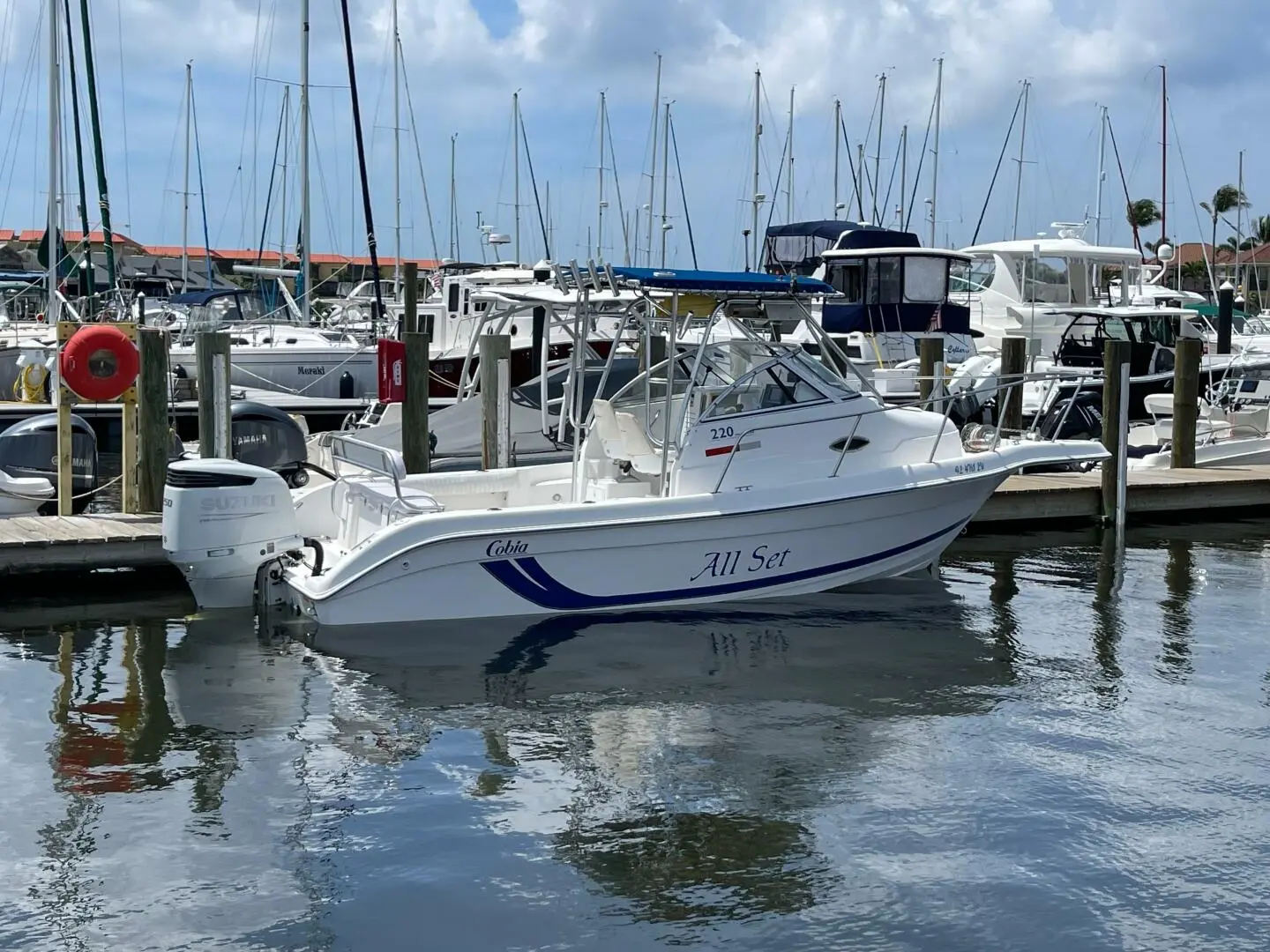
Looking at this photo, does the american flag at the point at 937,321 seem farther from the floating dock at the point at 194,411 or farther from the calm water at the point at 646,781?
the calm water at the point at 646,781

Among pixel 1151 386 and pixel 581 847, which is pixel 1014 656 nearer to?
pixel 581 847

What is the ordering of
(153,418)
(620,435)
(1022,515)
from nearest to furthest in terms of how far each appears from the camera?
1. (620,435)
2. (153,418)
3. (1022,515)

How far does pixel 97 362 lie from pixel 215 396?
104 cm

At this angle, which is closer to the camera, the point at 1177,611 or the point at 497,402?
the point at 1177,611

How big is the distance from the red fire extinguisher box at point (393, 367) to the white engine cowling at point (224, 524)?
2886mm

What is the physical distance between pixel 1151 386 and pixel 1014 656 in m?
12.0

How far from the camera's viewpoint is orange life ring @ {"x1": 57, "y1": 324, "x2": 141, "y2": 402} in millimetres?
11195

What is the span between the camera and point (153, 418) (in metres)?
11.2

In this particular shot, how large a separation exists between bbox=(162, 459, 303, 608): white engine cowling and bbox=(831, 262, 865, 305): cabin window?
1427cm

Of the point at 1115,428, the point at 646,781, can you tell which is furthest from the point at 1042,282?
the point at 646,781

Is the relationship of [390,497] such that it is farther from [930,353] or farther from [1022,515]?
[930,353]

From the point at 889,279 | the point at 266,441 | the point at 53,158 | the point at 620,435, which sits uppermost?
the point at 53,158

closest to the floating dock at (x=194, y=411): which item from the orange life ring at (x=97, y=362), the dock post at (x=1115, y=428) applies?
the orange life ring at (x=97, y=362)

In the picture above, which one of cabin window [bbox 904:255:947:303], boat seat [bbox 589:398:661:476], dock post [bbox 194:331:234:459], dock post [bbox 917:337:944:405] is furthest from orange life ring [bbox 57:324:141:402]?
cabin window [bbox 904:255:947:303]
